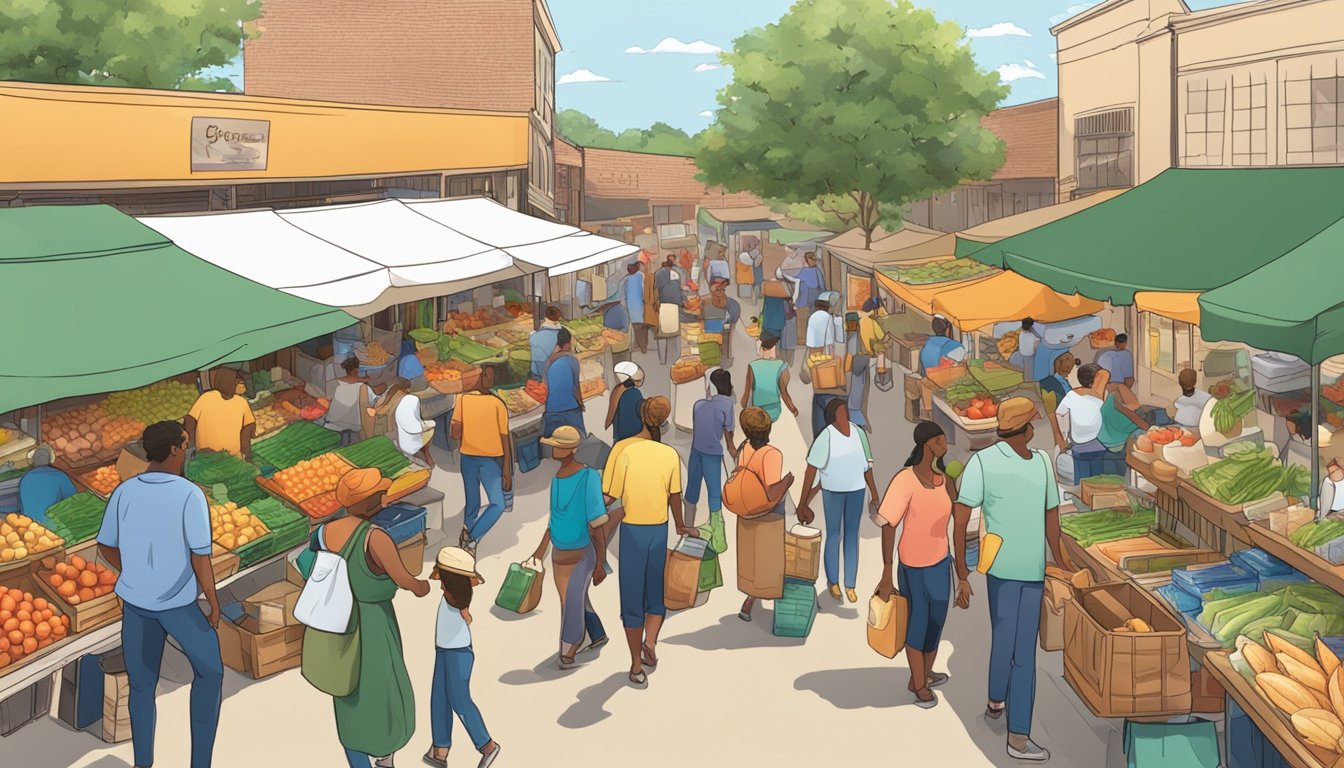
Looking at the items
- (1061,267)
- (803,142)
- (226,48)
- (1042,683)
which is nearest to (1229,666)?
(1042,683)

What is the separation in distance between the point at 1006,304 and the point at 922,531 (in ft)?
31.5

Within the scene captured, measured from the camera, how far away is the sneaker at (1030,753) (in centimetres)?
698

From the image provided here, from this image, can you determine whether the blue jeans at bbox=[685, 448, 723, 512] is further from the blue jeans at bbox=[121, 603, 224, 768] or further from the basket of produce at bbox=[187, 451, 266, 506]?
the blue jeans at bbox=[121, 603, 224, 768]

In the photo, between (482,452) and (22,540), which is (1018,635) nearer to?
(482,452)

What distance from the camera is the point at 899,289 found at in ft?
65.0

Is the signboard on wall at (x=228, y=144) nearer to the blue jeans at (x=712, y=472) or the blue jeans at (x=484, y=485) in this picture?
the blue jeans at (x=484, y=485)

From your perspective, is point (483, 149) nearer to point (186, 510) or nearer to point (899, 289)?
point (899, 289)

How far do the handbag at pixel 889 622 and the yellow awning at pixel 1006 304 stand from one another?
871 cm

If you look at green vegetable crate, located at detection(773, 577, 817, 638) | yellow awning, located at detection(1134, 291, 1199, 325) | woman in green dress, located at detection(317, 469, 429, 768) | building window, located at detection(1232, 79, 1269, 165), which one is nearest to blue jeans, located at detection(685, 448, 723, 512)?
green vegetable crate, located at detection(773, 577, 817, 638)

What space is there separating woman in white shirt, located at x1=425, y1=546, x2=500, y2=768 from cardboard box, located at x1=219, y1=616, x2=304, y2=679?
181 centimetres

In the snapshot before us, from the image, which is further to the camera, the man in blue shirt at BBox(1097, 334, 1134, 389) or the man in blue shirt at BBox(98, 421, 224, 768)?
the man in blue shirt at BBox(1097, 334, 1134, 389)

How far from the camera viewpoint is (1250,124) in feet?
68.1

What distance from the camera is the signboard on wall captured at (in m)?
15.1

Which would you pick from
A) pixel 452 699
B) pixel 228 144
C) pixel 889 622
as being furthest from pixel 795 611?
pixel 228 144
